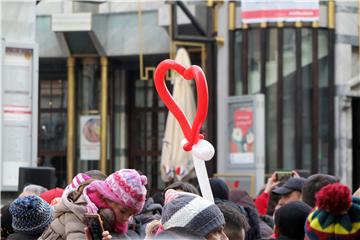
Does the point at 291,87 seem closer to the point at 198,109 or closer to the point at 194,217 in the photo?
the point at 198,109

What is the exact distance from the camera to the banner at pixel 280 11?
15.5 m

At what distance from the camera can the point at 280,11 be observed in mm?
15641

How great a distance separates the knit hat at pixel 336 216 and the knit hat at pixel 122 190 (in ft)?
3.22

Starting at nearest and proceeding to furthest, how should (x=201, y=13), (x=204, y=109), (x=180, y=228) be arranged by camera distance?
(x=180, y=228)
(x=204, y=109)
(x=201, y=13)

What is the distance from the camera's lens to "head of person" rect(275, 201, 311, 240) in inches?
187

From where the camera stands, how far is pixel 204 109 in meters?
5.12

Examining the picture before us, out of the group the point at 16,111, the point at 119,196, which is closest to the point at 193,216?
the point at 119,196

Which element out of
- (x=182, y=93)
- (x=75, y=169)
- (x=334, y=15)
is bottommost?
(x=75, y=169)

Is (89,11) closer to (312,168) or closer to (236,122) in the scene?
(236,122)

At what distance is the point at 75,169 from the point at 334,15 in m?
5.99

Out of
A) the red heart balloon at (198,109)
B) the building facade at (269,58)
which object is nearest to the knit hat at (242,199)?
the red heart balloon at (198,109)

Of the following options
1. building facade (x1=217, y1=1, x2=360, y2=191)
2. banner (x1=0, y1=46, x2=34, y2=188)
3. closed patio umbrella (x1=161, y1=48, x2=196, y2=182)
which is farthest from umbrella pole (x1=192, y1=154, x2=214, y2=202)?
building facade (x1=217, y1=1, x2=360, y2=191)

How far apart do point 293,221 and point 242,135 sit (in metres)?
11.5

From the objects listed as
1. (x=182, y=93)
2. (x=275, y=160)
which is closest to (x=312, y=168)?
(x=275, y=160)
